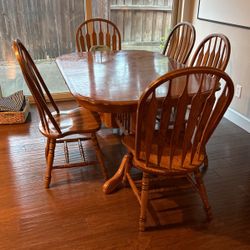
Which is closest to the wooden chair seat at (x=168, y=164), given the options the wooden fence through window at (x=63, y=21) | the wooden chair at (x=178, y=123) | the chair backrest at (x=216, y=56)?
the wooden chair at (x=178, y=123)

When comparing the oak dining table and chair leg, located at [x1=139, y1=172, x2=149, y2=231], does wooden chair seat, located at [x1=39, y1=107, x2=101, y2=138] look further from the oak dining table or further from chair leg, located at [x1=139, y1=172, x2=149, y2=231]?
chair leg, located at [x1=139, y1=172, x2=149, y2=231]

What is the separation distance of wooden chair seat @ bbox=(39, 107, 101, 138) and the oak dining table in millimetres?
→ 321

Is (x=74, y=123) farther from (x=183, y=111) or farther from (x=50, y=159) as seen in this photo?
(x=183, y=111)

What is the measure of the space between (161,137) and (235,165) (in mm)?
1190

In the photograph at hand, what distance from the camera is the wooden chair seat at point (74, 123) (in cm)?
190

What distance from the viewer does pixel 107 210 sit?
1.86m

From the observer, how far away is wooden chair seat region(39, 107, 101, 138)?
1.90 metres

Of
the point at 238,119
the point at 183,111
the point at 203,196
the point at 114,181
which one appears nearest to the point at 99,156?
the point at 114,181

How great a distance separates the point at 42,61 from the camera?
337 centimetres

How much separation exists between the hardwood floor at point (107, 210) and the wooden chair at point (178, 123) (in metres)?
0.13

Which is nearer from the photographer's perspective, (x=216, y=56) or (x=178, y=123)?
(x=178, y=123)

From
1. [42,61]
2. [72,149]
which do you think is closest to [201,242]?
[72,149]

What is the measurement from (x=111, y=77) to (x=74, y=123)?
16.5 inches

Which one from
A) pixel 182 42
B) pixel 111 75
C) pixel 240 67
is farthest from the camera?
pixel 240 67
